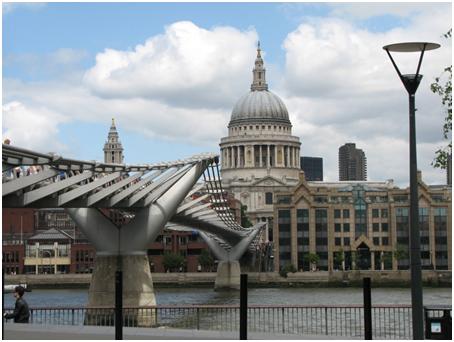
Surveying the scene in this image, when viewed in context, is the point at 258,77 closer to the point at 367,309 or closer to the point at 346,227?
the point at 346,227

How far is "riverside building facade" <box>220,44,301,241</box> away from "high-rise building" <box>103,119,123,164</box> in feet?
55.6

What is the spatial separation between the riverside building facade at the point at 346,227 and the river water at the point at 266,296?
445 inches

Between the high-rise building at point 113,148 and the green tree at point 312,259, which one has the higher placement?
the high-rise building at point 113,148

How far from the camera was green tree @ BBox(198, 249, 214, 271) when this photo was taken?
11219cm

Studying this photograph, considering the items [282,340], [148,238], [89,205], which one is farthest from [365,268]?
[282,340]

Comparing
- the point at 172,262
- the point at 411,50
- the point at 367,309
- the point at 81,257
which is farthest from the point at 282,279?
the point at 411,50

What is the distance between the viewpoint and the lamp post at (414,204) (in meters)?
15.5

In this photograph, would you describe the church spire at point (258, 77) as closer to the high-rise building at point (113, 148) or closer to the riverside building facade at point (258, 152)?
the riverside building facade at point (258, 152)

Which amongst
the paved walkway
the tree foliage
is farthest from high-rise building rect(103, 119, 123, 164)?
the paved walkway

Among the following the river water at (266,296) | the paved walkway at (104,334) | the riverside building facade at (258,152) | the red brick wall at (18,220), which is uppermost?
the riverside building facade at (258,152)

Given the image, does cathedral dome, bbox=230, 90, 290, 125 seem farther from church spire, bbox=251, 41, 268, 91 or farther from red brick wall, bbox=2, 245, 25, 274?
red brick wall, bbox=2, 245, 25, 274

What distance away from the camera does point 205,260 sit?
112m

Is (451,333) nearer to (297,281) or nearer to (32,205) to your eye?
(32,205)

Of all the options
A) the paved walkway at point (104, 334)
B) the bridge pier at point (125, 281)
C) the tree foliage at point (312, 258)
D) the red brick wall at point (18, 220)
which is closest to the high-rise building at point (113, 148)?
the red brick wall at point (18, 220)
